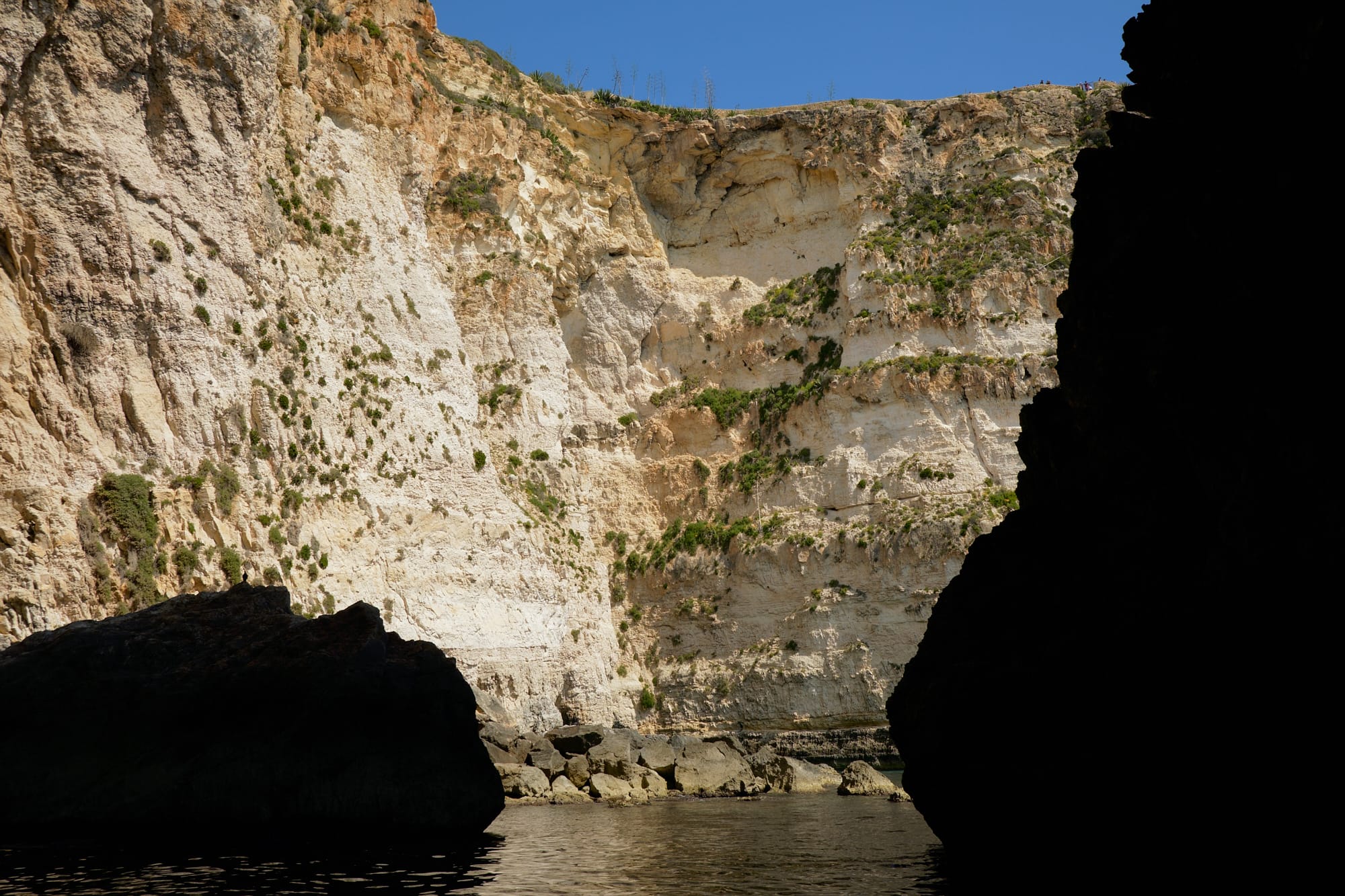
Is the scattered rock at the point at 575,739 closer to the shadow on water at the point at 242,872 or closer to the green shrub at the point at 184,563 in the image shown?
the green shrub at the point at 184,563

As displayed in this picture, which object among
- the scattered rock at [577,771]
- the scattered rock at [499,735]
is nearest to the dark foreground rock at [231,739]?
the scattered rock at [577,771]

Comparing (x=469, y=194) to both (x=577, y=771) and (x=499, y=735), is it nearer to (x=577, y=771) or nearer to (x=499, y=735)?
(x=499, y=735)

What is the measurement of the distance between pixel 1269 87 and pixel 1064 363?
4.61 metres

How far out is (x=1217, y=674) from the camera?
33.8 ft

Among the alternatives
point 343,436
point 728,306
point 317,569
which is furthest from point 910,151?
point 317,569

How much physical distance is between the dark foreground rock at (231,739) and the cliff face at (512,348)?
8.21 m

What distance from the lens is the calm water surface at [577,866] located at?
45.3 feet

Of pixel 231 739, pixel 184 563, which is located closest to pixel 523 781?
pixel 184 563

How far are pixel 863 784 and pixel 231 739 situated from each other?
19517 mm

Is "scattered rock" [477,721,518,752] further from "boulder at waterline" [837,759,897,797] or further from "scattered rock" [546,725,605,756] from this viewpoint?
"boulder at waterline" [837,759,897,797]

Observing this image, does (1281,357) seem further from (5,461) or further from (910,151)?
(910,151)

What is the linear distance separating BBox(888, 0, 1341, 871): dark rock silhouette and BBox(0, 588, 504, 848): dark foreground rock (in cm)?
787

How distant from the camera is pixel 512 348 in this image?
4688 cm

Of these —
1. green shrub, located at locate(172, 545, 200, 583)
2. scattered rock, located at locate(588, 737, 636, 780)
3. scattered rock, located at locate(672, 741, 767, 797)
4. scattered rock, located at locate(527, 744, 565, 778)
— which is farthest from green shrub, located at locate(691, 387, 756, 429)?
green shrub, located at locate(172, 545, 200, 583)
